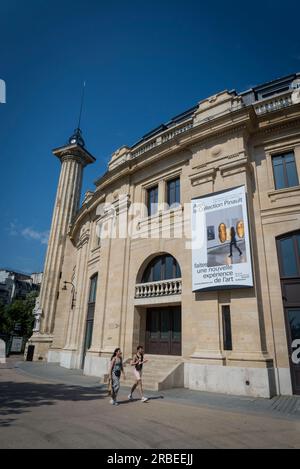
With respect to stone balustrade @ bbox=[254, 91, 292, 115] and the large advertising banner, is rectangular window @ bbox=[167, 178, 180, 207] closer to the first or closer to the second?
the large advertising banner

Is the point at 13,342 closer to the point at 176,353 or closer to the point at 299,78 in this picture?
the point at 176,353

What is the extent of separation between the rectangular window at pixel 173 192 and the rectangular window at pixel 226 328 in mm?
6624

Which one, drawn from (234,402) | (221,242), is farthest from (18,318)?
(234,402)

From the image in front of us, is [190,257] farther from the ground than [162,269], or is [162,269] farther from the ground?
[190,257]

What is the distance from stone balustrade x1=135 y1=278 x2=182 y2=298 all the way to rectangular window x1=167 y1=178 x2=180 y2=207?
4.45m

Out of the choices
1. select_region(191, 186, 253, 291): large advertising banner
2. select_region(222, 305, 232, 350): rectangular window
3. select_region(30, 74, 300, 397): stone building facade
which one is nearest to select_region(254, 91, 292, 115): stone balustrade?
select_region(30, 74, 300, 397): stone building facade

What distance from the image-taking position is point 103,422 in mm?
6348

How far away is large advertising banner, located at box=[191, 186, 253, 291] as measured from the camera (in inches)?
469

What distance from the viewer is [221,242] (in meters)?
12.8

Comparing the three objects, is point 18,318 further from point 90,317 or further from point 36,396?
point 36,396

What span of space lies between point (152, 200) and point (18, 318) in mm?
37581

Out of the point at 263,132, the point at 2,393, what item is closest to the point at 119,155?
the point at 263,132

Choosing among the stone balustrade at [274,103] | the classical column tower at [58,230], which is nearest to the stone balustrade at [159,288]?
the stone balustrade at [274,103]

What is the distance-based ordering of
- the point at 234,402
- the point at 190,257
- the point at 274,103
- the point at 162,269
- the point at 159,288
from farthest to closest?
the point at 162,269
the point at 159,288
the point at 274,103
the point at 190,257
the point at 234,402
